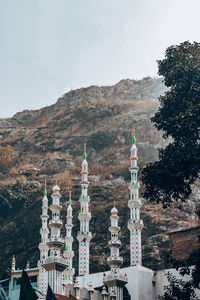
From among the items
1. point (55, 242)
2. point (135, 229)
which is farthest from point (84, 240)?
point (55, 242)

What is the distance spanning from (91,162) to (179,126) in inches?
1363

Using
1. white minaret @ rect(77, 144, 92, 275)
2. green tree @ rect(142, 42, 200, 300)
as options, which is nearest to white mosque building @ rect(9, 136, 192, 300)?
white minaret @ rect(77, 144, 92, 275)

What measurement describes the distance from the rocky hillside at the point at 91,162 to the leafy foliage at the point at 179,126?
13.5m

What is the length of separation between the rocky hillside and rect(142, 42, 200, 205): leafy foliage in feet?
44.2

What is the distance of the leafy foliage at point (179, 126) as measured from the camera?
17.0 meters

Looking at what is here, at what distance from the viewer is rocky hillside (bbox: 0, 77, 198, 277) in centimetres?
3709

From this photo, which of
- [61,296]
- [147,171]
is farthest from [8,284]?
[147,171]

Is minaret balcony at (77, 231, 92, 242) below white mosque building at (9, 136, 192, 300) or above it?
above

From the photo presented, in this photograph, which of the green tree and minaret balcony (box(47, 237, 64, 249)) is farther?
minaret balcony (box(47, 237, 64, 249))

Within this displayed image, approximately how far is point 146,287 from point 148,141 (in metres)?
30.8

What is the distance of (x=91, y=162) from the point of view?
170 ft

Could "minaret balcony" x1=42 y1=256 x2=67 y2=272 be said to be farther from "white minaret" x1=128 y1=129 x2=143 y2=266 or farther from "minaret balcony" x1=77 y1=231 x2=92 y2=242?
"minaret balcony" x1=77 y1=231 x2=92 y2=242

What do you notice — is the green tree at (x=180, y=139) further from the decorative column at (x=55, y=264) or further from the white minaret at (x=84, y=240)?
the white minaret at (x=84, y=240)

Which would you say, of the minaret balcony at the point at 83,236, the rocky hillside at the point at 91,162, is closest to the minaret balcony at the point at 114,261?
the minaret balcony at the point at 83,236
